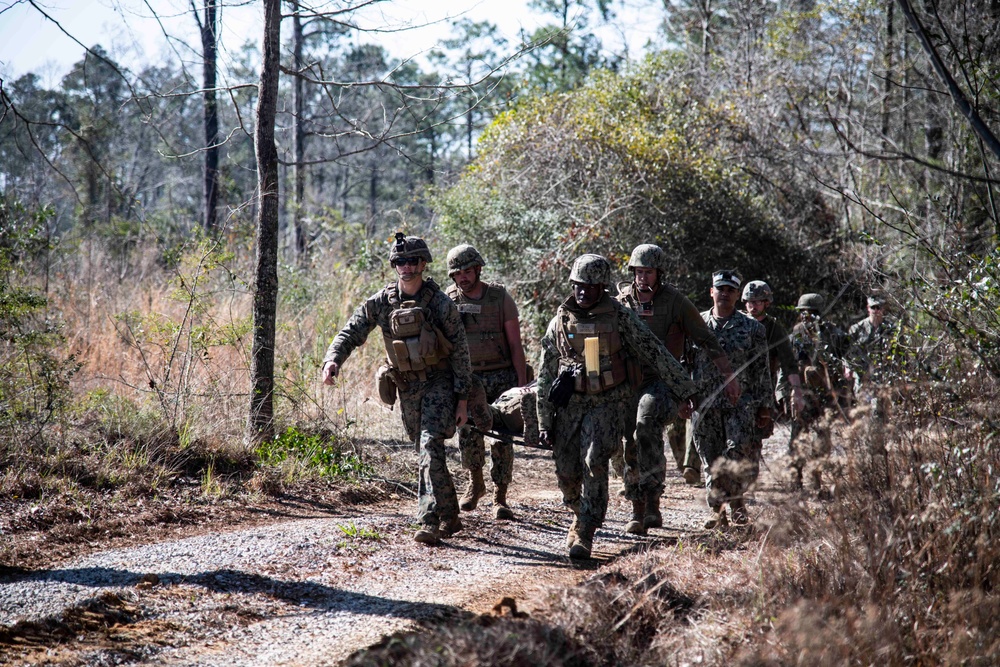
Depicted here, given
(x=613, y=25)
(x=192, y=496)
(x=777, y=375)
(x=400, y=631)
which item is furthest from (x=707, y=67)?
(x=400, y=631)

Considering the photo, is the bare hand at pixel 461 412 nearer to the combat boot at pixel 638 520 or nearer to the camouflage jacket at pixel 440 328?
the camouflage jacket at pixel 440 328

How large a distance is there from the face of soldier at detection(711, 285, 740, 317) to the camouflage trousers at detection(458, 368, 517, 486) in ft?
5.77

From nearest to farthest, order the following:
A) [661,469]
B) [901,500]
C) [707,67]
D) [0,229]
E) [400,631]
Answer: [901,500] < [400,631] < [661,469] < [0,229] < [707,67]

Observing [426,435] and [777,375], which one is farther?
[777,375]

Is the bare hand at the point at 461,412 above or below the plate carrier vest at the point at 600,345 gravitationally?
below

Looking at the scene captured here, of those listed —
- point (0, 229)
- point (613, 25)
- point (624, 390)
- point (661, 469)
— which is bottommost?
point (661, 469)

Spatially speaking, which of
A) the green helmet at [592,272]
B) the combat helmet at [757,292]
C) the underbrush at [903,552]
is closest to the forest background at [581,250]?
the underbrush at [903,552]

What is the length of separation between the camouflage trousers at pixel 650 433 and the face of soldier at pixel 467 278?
1.69 m

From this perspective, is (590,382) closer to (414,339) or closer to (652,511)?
(414,339)

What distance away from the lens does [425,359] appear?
6293mm

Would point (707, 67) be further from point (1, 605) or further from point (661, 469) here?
point (1, 605)

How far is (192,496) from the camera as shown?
7.02m

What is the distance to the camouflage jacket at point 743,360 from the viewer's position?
7117mm

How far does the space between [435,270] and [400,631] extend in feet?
32.8
